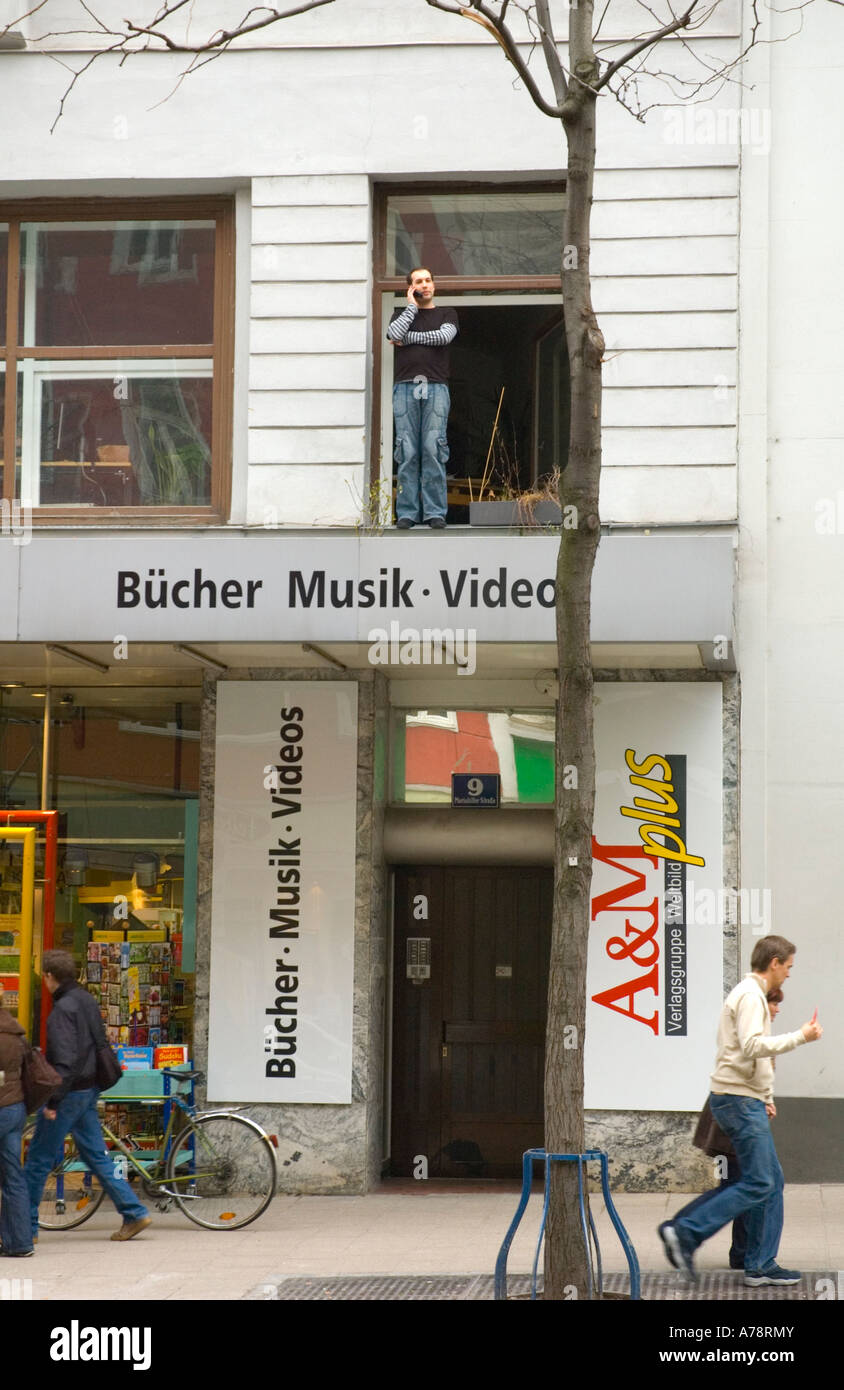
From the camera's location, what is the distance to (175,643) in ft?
34.6

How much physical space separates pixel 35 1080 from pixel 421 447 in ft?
17.7

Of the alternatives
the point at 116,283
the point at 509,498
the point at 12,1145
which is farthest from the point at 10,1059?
the point at 116,283

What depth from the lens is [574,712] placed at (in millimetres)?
7957

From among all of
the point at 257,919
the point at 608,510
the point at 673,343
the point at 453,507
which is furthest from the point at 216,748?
the point at 673,343

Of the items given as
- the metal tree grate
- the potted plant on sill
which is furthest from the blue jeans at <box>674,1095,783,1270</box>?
the potted plant on sill

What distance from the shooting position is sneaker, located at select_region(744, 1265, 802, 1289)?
8320 mm

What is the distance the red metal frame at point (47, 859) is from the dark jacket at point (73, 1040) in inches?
74.1

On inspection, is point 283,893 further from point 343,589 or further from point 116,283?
point 116,283

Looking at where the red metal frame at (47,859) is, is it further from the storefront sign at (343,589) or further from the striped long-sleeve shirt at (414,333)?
the striped long-sleeve shirt at (414,333)

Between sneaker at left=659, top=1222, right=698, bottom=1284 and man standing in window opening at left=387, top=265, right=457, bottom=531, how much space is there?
555 centimetres

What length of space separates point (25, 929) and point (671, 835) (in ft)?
15.7

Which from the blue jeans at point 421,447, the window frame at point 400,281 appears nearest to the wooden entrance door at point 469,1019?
the blue jeans at point 421,447

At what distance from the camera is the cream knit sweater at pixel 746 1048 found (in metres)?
8.50
